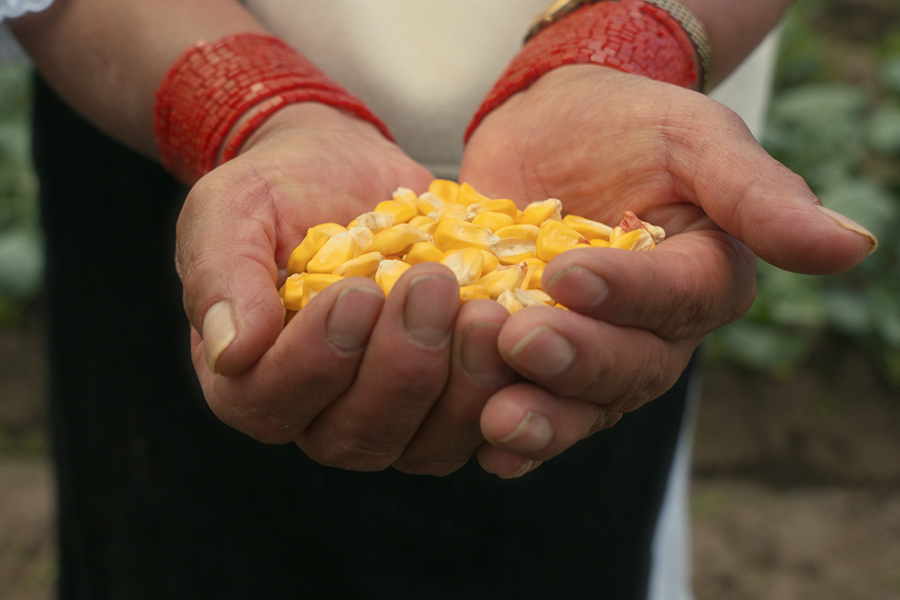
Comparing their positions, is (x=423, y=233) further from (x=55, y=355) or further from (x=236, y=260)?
(x=55, y=355)

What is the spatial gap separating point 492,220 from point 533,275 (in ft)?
0.36

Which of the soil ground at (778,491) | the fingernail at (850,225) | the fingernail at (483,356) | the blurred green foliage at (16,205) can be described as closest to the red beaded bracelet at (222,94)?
the fingernail at (483,356)

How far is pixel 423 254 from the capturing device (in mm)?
811

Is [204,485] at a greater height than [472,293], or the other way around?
[472,293]

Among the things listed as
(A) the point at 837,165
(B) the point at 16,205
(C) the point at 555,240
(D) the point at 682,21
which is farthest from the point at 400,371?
(B) the point at 16,205

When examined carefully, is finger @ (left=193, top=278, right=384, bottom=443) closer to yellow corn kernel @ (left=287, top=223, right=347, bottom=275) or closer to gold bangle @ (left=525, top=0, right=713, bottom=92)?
yellow corn kernel @ (left=287, top=223, right=347, bottom=275)

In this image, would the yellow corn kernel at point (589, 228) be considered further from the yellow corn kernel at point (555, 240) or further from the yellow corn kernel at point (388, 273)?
the yellow corn kernel at point (388, 273)

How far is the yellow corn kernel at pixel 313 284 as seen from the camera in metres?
0.74

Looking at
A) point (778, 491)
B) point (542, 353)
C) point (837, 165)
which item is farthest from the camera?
point (837, 165)

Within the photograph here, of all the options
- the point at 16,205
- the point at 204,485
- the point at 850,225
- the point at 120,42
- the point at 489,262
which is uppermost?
the point at 850,225

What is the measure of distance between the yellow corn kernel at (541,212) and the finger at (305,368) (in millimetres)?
294

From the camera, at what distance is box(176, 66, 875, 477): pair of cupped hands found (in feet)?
2.05

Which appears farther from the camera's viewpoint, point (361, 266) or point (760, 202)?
point (361, 266)

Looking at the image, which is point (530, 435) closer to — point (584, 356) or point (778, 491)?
point (584, 356)
